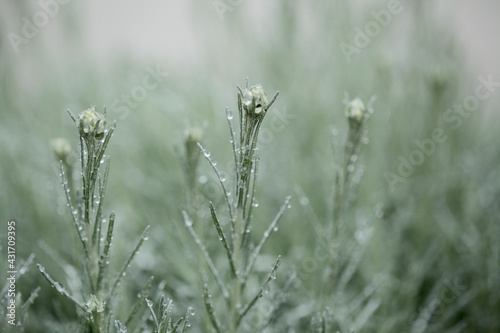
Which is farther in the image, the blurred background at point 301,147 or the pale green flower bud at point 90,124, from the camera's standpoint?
the blurred background at point 301,147

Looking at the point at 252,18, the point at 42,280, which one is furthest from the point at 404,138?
the point at 42,280

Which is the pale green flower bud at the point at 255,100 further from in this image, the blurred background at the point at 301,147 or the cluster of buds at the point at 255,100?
the blurred background at the point at 301,147

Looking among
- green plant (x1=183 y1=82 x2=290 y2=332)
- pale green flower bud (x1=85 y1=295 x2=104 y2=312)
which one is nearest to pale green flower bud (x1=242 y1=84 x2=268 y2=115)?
green plant (x1=183 y1=82 x2=290 y2=332)

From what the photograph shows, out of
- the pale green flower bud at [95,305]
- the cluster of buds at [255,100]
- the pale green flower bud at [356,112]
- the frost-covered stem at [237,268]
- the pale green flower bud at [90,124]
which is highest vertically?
the pale green flower bud at [356,112]

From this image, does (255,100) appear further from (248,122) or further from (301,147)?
(301,147)

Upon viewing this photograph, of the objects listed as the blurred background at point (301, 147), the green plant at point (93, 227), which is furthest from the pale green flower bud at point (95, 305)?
the blurred background at point (301, 147)

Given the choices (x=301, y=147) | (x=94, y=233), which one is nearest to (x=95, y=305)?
(x=94, y=233)

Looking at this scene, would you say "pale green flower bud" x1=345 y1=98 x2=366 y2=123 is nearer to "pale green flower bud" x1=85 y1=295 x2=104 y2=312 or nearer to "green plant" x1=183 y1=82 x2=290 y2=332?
"green plant" x1=183 y1=82 x2=290 y2=332

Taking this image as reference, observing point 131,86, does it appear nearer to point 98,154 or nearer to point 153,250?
point 153,250
